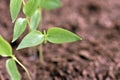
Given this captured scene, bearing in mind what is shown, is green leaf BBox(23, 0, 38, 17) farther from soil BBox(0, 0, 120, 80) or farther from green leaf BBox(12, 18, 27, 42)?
soil BBox(0, 0, 120, 80)

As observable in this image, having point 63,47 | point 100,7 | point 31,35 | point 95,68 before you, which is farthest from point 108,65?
point 100,7

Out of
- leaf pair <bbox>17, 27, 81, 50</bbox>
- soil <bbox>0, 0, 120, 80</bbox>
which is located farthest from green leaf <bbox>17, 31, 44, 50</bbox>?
soil <bbox>0, 0, 120, 80</bbox>

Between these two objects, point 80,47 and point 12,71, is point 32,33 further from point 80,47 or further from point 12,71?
point 80,47

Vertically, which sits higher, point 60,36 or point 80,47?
point 60,36

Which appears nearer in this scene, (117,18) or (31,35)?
(31,35)

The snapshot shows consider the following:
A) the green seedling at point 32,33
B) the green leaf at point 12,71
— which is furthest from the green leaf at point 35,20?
the green leaf at point 12,71

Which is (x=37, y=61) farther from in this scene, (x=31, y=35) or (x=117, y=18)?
(x=117, y=18)

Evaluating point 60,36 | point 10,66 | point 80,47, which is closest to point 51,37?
point 60,36

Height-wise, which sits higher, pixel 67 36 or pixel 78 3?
pixel 67 36
